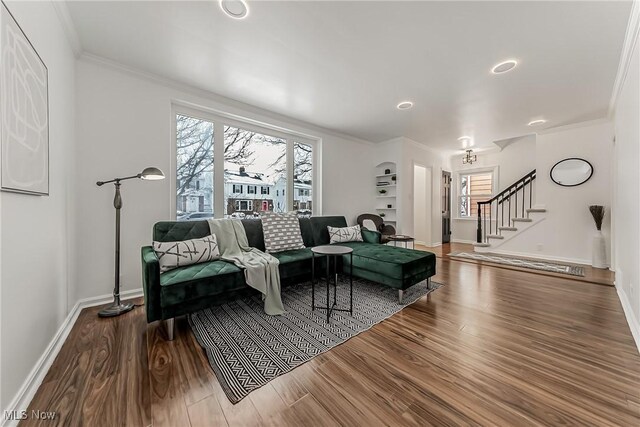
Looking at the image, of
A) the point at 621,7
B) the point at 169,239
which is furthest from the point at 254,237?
the point at 621,7

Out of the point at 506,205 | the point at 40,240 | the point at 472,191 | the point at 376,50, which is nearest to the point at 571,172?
the point at 506,205

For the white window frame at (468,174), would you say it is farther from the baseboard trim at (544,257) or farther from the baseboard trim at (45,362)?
the baseboard trim at (45,362)

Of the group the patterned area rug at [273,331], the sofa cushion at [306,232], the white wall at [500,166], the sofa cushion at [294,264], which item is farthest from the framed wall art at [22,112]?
the white wall at [500,166]

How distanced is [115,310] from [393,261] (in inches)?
111

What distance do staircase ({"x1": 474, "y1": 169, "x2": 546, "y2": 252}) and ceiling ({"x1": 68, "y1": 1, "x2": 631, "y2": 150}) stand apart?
2.06 meters

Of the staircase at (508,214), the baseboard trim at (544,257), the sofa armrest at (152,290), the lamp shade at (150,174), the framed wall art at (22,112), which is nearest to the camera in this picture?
the framed wall art at (22,112)

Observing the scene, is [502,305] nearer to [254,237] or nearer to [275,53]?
[254,237]

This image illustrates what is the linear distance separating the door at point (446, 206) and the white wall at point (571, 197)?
1.86 m

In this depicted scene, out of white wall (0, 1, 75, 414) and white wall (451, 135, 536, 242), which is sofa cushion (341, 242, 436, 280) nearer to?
white wall (0, 1, 75, 414)

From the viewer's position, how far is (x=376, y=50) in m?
2.25

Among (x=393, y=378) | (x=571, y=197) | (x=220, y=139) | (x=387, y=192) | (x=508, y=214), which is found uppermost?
(x=220, y=139)

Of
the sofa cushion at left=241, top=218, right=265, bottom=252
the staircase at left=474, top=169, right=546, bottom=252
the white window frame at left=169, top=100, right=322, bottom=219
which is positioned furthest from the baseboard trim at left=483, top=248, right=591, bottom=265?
the sofa cushion at left=241, top=218, right=265, bottom=252

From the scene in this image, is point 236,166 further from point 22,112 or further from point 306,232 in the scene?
point 22,112

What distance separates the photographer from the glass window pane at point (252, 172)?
11.4ft
